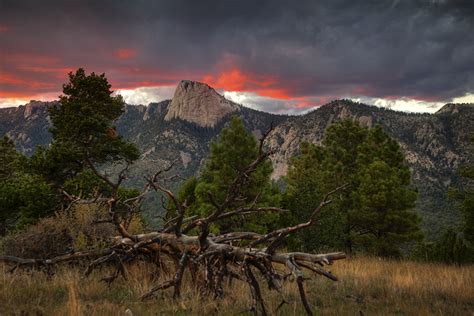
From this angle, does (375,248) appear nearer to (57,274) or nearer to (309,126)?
(57,274)

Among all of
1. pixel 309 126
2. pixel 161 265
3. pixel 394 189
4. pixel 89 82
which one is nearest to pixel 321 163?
pixel 394 189

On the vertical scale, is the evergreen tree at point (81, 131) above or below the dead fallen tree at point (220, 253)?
above

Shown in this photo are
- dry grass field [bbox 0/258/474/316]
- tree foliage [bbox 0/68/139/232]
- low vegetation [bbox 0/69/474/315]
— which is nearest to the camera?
dry grass field [bbox 0/258/474/316]

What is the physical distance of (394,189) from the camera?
26.1 metres

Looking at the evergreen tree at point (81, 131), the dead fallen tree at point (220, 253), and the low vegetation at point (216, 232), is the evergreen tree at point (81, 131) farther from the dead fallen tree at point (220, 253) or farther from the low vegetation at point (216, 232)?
the dead fallen tree at point (220, 253)

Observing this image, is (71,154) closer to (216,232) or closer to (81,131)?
(81,131)

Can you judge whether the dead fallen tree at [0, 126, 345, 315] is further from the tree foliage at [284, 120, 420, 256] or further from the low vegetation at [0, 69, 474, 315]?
the tree foliage at [284, 120, 420, 256]

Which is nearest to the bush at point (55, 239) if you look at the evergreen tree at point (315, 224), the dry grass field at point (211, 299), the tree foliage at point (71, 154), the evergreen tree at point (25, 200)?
the dry grass field at point (211, 299)

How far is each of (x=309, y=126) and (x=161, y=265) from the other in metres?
178

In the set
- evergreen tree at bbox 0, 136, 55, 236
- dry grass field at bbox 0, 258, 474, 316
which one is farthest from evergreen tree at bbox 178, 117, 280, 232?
dry grass field at bbox 0, 258, 474, 316

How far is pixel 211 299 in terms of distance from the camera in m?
5.54

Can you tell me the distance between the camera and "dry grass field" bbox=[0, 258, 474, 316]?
5.18 m

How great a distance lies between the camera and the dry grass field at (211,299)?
5.18 meters

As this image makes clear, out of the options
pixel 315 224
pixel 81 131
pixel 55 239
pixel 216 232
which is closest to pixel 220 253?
pixel 55 239
